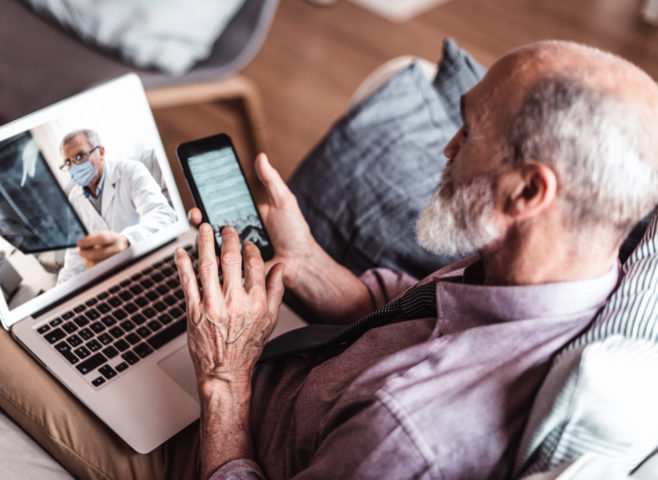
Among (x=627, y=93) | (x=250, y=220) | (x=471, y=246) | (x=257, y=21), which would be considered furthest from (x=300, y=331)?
(x=257, y=21)

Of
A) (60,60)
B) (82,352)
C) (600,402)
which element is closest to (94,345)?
(82,352)

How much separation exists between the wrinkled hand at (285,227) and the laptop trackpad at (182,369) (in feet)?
0.71

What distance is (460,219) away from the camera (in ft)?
2.87

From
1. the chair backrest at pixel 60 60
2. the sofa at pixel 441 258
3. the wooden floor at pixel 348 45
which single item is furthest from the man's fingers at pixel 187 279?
the wooden floor at pixel 348 45

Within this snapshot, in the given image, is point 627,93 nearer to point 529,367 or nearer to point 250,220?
point 529,367

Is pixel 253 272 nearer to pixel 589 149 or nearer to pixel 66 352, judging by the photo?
pixel 66 352

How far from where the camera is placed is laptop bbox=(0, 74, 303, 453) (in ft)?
3.10

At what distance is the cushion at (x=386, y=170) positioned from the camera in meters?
1.25

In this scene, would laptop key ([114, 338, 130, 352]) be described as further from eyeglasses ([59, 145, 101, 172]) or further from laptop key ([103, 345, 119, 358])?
eyeglasses ([59, 145, 101, 172])

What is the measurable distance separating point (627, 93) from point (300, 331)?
0.59m

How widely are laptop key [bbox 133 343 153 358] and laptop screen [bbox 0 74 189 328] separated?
0.15 metres

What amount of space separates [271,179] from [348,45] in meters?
1.93

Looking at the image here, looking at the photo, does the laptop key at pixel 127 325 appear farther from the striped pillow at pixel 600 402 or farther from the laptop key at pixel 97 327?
the striped pillow at pixel 600 402

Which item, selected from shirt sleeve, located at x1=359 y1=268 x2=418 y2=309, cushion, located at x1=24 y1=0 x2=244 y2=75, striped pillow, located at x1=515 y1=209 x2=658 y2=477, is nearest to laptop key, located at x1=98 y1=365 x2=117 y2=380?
shirt sleeve, located at x1=359 y1=268 x2=418 y2=309
